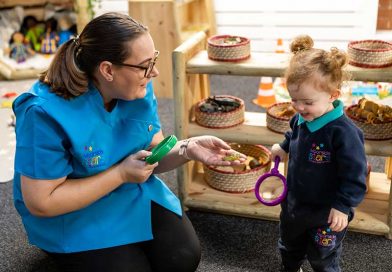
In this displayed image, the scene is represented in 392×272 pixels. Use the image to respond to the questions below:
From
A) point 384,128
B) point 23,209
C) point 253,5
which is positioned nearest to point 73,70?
point 23,209

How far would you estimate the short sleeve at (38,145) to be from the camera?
114cm

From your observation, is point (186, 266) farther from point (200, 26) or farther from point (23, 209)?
point (200, 26)

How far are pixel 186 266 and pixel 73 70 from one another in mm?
616

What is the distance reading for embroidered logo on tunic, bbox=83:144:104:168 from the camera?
1214 millimetres

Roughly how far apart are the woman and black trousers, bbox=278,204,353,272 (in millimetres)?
223

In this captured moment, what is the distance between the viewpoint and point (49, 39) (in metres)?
3.55

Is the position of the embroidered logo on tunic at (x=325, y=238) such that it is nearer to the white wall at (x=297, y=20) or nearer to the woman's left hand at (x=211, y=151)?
the woman's left hand at (x=211, y=151)

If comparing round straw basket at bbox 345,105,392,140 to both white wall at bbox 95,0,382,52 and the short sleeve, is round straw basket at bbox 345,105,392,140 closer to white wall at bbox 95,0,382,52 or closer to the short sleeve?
the short sleeve

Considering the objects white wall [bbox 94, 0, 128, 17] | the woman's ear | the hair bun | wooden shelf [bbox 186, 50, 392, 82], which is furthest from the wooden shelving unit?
white wall [bbox 94, 0, 128, 17]

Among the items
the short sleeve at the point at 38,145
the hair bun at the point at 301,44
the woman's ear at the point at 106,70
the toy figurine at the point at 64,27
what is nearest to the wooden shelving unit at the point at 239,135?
the hair bun at the point at 301,44

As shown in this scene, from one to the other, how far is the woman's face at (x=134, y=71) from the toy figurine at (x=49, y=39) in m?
2.53

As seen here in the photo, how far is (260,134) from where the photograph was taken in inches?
66.2

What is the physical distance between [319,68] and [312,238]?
1.52 feet

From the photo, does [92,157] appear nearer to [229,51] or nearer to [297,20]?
[229,51]
